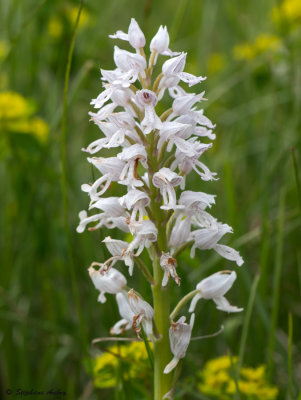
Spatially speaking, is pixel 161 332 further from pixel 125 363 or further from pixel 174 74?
pixel 174 74

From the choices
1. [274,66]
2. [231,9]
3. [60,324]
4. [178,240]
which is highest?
[231,9]

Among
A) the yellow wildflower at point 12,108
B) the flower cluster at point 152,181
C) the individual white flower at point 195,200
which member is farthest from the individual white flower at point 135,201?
the yellow wildflower at point 12,108

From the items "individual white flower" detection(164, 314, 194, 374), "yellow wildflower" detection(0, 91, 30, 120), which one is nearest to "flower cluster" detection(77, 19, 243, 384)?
"individual white flower" detection(164, 314, 194, 374)

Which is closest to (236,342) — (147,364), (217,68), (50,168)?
(147,364)

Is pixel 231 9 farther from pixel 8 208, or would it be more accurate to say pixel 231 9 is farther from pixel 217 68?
pixel 8 208

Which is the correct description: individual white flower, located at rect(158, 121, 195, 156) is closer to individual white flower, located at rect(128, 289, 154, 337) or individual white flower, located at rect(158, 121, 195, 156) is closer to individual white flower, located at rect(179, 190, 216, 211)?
individual white flower, located at rect(179, 190, 216, 211)

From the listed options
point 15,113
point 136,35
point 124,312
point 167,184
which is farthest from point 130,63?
point 15,113
